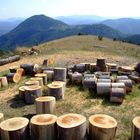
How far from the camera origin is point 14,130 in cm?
749

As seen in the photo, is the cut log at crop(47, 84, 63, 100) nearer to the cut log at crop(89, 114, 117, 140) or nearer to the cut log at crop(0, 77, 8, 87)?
the cut log at crop(0, 77, 8, 87)

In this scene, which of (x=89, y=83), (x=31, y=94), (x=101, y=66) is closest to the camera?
(x=31, y=94)

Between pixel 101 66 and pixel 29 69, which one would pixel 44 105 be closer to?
pixel 101 66

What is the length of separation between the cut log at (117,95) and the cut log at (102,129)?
297 centimetres

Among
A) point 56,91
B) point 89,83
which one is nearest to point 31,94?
point 56,91

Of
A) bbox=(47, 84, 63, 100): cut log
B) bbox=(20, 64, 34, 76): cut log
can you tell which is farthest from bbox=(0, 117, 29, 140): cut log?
bbox=(20, 64, 34, 76): cut log

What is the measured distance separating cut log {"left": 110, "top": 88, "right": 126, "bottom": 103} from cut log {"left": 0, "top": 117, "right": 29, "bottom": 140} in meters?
4.03

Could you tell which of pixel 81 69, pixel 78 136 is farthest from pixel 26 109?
pixel 81 69

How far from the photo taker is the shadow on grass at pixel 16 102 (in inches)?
429

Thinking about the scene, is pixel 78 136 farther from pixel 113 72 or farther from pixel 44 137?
pixel 113 72

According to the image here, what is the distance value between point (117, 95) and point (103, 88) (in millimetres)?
847

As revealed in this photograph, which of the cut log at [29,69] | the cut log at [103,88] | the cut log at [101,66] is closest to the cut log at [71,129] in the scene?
the cut log at [103,88]

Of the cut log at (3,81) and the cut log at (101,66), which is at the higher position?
the cut log at (101,66)

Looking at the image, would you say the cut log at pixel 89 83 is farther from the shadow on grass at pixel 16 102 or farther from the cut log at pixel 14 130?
the cut log at pixel 14 130
